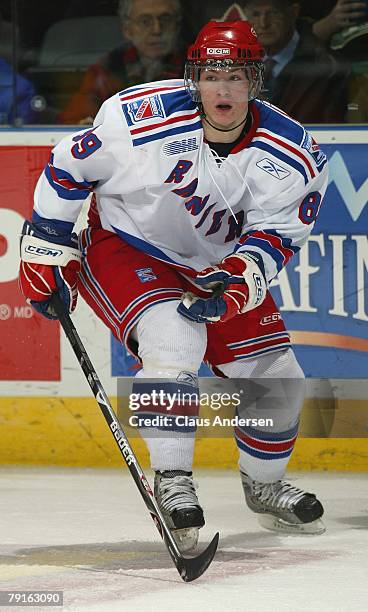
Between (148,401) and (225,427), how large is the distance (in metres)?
1.05

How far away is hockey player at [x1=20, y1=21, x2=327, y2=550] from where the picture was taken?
309 centimetres

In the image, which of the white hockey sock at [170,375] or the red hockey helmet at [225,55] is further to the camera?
the red hockey helmet at [225,55]

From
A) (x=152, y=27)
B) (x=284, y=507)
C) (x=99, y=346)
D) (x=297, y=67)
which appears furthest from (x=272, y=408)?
(x=152, y=27)

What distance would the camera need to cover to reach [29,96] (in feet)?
14.1

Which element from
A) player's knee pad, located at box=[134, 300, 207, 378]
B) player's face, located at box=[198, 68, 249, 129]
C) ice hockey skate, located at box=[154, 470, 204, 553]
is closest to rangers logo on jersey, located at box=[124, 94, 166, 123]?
player's face, located at box=[198, 68, 249, 129]

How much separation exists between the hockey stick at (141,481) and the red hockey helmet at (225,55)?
23.1 inches

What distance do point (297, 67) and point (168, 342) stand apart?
1.44m

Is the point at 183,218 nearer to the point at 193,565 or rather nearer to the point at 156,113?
the point at 156,113

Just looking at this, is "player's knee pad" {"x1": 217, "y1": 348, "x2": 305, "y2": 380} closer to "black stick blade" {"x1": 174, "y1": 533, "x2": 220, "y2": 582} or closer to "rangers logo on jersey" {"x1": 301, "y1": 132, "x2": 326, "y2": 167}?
"rangers logo on jersey" {"x1": 301, "y1": 132, "x2": 326, "y2": 167}

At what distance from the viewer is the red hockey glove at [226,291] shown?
3.07 meters

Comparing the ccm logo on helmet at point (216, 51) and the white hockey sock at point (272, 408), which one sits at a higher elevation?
the ccm logo on helmet at point (216, 51)

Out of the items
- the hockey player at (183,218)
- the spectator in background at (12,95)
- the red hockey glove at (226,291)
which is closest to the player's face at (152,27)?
the spectator in background at (12,95)

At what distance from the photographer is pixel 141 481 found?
3.06m

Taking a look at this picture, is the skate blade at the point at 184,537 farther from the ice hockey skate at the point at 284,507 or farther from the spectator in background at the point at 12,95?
the spectator in background at the point at 12,95
